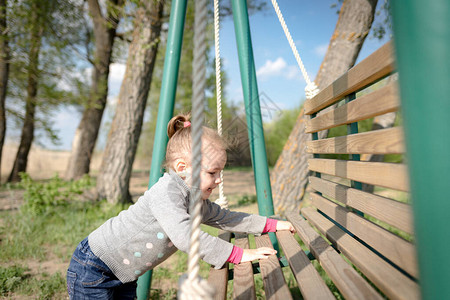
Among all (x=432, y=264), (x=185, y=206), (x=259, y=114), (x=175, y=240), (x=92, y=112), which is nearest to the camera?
(x=432, y=264)

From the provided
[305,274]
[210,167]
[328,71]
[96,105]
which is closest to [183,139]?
[210,167]

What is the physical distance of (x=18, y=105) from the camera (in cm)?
852

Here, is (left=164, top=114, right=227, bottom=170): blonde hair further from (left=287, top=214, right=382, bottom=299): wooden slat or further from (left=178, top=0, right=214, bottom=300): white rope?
(left=178, top=0, right=214, bottom=300): white rope

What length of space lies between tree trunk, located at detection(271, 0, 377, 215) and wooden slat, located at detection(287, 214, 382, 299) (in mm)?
2333

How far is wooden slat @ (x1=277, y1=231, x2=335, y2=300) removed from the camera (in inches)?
37.6

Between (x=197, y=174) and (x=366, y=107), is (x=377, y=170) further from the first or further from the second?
(x=197, y=174)

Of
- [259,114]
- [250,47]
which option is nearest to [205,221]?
[259,114]

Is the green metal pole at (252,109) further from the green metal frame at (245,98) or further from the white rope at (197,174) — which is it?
the white rope at (197,174)

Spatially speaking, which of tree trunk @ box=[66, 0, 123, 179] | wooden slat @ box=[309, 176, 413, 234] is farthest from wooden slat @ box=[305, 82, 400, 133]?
tree trunk @ box=[66, 0, 123, 179]

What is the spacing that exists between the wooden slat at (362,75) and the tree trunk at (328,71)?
7.42ft

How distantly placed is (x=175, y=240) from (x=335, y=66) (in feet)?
10.7

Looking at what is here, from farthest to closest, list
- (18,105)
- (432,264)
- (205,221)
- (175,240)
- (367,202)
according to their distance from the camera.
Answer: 1. (18,105)
2. (205,221)
3. (175,240)
4. (367,202)
5. (432,264)

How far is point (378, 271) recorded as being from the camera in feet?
2.90

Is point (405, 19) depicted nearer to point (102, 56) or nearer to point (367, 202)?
point (367, 202)
